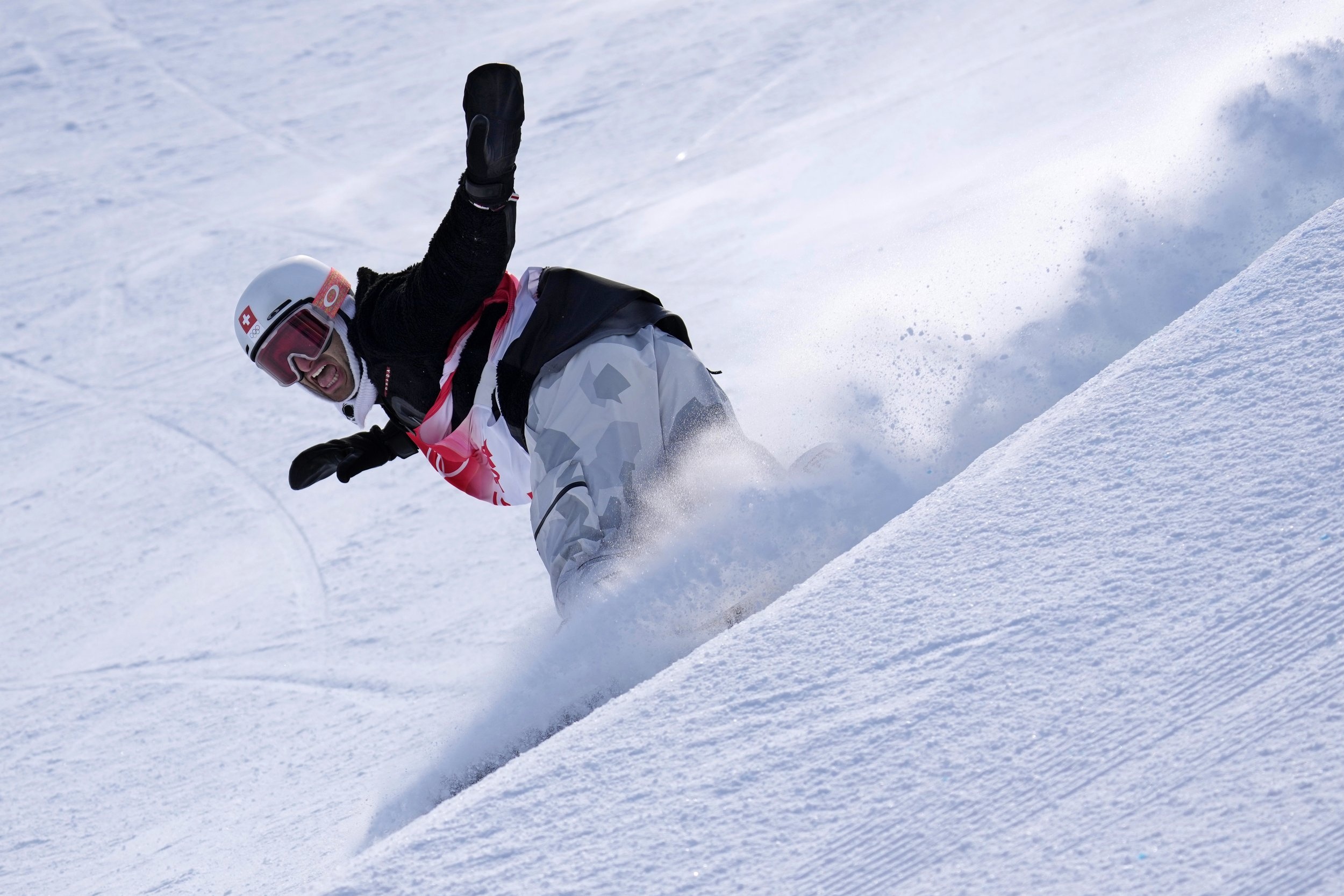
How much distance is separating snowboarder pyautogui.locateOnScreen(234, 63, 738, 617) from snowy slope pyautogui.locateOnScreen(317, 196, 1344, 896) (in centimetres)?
125

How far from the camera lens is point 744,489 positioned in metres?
3.11

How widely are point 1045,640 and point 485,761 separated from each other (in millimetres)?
1494

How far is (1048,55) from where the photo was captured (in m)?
9.28

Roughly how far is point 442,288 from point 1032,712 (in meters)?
2.21

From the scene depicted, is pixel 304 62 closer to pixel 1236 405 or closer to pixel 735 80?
pixel 735 80

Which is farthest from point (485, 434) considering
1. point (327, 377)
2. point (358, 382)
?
point (327, 377)

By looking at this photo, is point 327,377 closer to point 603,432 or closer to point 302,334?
point 302,334

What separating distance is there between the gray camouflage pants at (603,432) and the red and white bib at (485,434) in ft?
0.54

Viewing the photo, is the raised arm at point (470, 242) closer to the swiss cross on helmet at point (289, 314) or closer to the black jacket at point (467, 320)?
the black jacket at point (467, 320)

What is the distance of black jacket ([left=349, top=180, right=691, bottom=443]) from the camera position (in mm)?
3209

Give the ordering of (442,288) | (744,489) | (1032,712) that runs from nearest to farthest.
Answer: (1032,712), (744,489), (442,288)

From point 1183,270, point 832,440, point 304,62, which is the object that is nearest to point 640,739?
point 832,440

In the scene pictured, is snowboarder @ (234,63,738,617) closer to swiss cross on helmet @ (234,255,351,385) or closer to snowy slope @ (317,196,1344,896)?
swiss cross on helmet @ (234,255,351,385)

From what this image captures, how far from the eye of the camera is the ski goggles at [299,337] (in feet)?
11.7
